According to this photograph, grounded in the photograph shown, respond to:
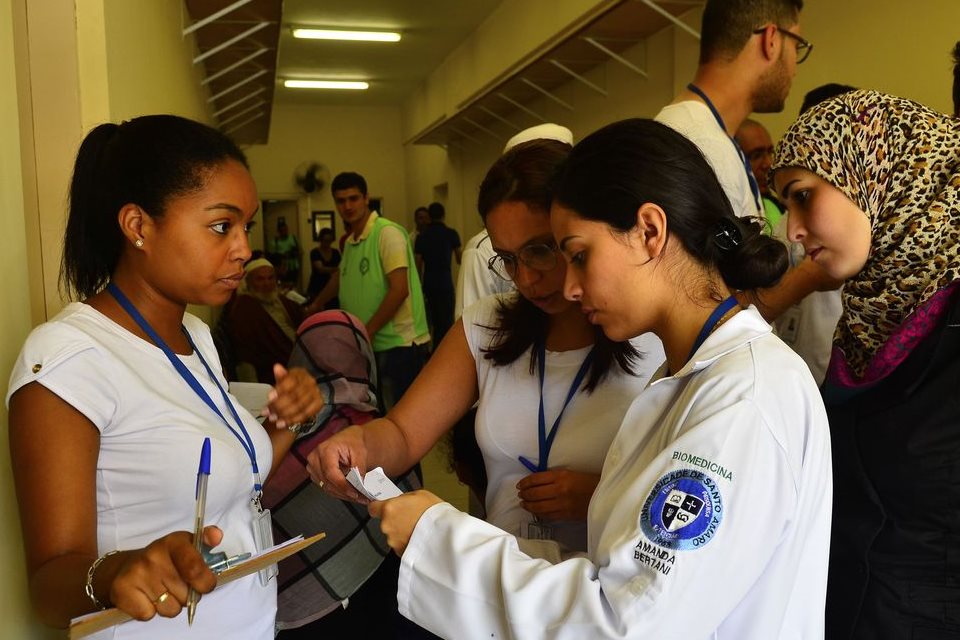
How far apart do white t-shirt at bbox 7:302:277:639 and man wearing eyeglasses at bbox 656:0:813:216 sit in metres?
1.67

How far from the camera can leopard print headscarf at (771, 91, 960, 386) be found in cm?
138

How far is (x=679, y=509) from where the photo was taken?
993mm

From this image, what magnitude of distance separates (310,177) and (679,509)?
14.9 m

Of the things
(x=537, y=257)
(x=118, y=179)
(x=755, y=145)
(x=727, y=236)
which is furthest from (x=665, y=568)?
(x=755, y=145)

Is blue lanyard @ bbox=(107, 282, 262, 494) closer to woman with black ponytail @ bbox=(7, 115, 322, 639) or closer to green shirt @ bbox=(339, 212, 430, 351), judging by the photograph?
woman with black ponytail @ bbox=(7, 115, 322, 639)

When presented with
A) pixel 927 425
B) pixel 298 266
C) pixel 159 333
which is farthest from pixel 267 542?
pixel 298 266

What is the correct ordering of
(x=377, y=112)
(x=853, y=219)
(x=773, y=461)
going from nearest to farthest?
1. (x=773, y=461)
2. (x=853, y=219)
3. (x=377, y=112)

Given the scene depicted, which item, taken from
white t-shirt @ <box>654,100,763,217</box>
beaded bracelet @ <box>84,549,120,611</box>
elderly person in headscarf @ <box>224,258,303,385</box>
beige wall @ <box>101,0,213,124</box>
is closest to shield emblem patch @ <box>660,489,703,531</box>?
beaded bracelet @ <box>84,549,120,611</box>

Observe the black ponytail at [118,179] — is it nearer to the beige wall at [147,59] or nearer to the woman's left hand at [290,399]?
the woman's left hand at [290,399]

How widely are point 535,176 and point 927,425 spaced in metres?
0.85

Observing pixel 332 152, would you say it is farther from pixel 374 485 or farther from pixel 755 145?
pixel 374 485

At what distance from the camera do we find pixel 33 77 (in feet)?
6.72

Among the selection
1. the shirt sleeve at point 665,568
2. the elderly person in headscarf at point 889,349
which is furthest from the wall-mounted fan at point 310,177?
the shirt sleeve at point 665,568

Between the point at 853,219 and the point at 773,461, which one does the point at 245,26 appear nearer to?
the point at 853,219
